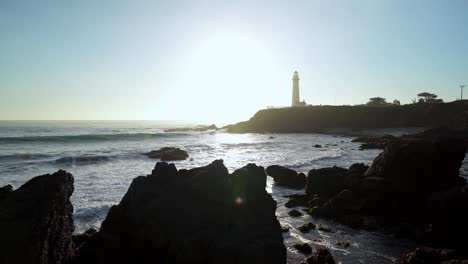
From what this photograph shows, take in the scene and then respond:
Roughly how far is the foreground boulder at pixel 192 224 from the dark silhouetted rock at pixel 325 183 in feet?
27.6

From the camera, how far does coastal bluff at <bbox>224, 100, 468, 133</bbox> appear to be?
5956cm

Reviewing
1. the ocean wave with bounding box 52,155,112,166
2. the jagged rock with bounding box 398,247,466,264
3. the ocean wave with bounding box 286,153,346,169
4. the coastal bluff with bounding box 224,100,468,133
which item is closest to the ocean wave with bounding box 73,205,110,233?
the jagged rock with bounding box 398,247,466,264

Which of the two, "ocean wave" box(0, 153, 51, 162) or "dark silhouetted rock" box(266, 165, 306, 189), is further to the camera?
"ocean wave" box(0, 153, 51, 162)

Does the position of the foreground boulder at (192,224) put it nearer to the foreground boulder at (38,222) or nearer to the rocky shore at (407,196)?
the foreground boulder at (38,222)

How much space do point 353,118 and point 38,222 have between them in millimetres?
72925

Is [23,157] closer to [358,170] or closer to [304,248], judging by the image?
[358,170]

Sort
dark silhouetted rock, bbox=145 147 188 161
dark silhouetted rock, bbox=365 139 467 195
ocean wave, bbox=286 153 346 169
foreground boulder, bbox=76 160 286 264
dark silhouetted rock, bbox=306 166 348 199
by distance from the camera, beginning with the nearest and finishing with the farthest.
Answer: foreground boulder, bbox=76 160 286 264 < dark silhouetted rock, bbox=365 139 467 195 < dark silhouetted rock, bbox=306 166 348 199 < ocean wave, bbox=286 153 346 169 < dark silhouetted rock, bbox=145 147 188 161

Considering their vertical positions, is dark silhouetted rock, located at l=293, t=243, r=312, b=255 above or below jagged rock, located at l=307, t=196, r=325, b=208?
below

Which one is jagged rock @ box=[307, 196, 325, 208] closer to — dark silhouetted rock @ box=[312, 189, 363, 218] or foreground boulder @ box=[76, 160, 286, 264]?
dark silhouetted rock @ box=[312, 189, 363, 218]

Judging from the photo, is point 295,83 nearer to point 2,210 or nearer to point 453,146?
point 453,146

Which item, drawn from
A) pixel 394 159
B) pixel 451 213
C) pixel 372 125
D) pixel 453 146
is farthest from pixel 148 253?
pixel 372 125

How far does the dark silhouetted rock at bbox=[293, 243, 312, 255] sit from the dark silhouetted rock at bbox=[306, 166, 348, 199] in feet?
21.1

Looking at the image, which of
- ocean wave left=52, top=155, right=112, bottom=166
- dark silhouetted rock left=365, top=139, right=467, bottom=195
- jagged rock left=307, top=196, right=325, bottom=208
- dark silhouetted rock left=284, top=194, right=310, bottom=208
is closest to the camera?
dark silhouetted rock left=365, top=139, right=467, bottom=195

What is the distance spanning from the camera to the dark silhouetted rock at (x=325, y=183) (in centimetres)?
1639
